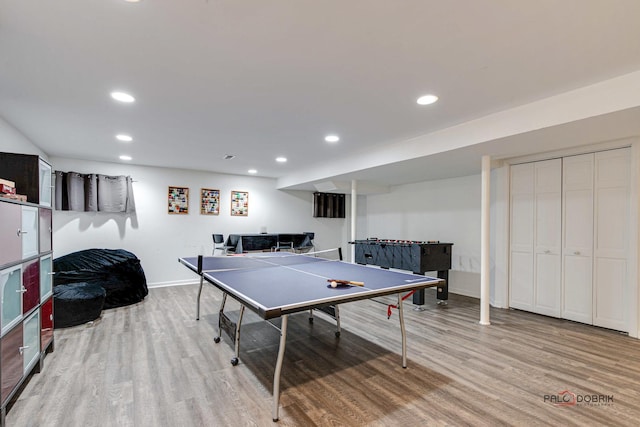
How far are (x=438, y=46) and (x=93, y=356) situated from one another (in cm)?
374

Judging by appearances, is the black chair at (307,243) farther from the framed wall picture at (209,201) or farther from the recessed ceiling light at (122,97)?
the recessed ceiling light at (122,97)

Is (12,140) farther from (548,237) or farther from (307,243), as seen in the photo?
(548,237)

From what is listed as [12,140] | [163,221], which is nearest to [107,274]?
[163,221]

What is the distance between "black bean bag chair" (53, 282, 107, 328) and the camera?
Answer: 11.4ft

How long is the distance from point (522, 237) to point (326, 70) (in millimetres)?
3706

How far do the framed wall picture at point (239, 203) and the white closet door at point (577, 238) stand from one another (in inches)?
223

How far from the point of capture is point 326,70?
7.09ft

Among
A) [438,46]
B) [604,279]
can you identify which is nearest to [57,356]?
[438,46]

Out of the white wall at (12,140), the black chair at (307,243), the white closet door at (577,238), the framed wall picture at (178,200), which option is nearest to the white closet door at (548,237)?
the white closet door at (577,238)

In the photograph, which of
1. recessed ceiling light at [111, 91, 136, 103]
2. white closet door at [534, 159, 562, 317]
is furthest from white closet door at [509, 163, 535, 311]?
recessed ceiling light at [111, 91, 136, 103]

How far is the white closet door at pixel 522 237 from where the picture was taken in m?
4.12

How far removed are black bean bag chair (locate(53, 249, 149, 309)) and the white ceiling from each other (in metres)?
1.77

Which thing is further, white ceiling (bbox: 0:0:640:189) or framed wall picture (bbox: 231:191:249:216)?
framed wall picture (bbox: 231:191:249:216)

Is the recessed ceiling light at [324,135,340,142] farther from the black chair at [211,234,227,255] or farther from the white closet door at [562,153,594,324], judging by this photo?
the black chair at [211,234,227,255]
